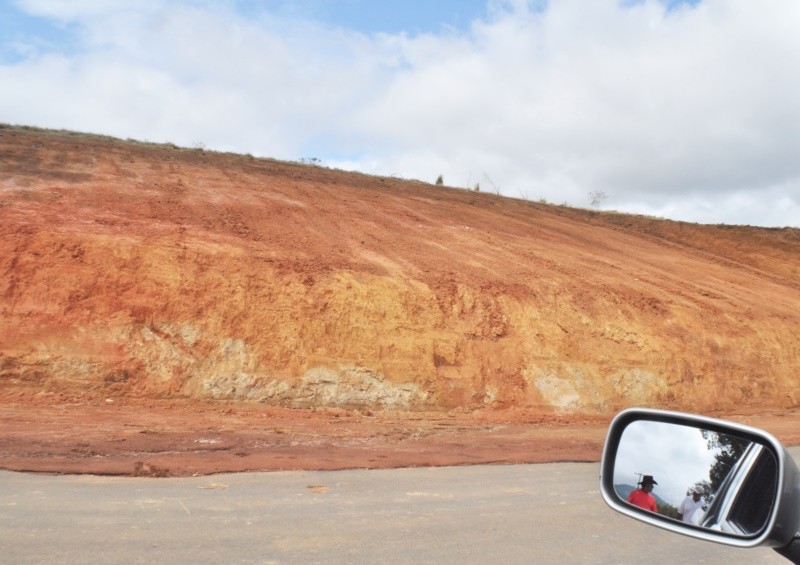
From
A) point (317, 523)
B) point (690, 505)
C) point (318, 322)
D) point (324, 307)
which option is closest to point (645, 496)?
point (690, 505)

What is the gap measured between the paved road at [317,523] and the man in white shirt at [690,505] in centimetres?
390

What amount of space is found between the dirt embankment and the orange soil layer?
0.08 m

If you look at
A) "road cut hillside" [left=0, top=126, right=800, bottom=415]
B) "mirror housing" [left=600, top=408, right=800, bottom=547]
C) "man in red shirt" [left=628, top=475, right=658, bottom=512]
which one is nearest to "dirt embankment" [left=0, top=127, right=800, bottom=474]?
"road cut hillside" [left=0, top=126, right=800, bottom=415]

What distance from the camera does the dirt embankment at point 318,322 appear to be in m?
13.5

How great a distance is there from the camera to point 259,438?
38.1ft

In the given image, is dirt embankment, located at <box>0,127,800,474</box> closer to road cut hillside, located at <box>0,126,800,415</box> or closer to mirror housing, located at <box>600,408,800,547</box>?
road cut hillside, located at <box>0,126,800,415</box>

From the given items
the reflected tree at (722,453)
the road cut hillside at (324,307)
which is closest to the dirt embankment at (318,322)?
the road cut hillside at (324,307)

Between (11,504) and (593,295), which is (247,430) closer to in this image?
(11,504)

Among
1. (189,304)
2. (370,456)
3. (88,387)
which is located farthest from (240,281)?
(370,456)

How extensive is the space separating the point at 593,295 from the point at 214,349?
35.4ft

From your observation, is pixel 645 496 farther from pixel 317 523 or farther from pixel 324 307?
pixel 324 307

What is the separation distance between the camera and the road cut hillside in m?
14.2

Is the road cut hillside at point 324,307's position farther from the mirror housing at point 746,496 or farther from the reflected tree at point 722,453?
the reflected tree at point 722,453

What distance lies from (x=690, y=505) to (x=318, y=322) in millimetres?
13681
